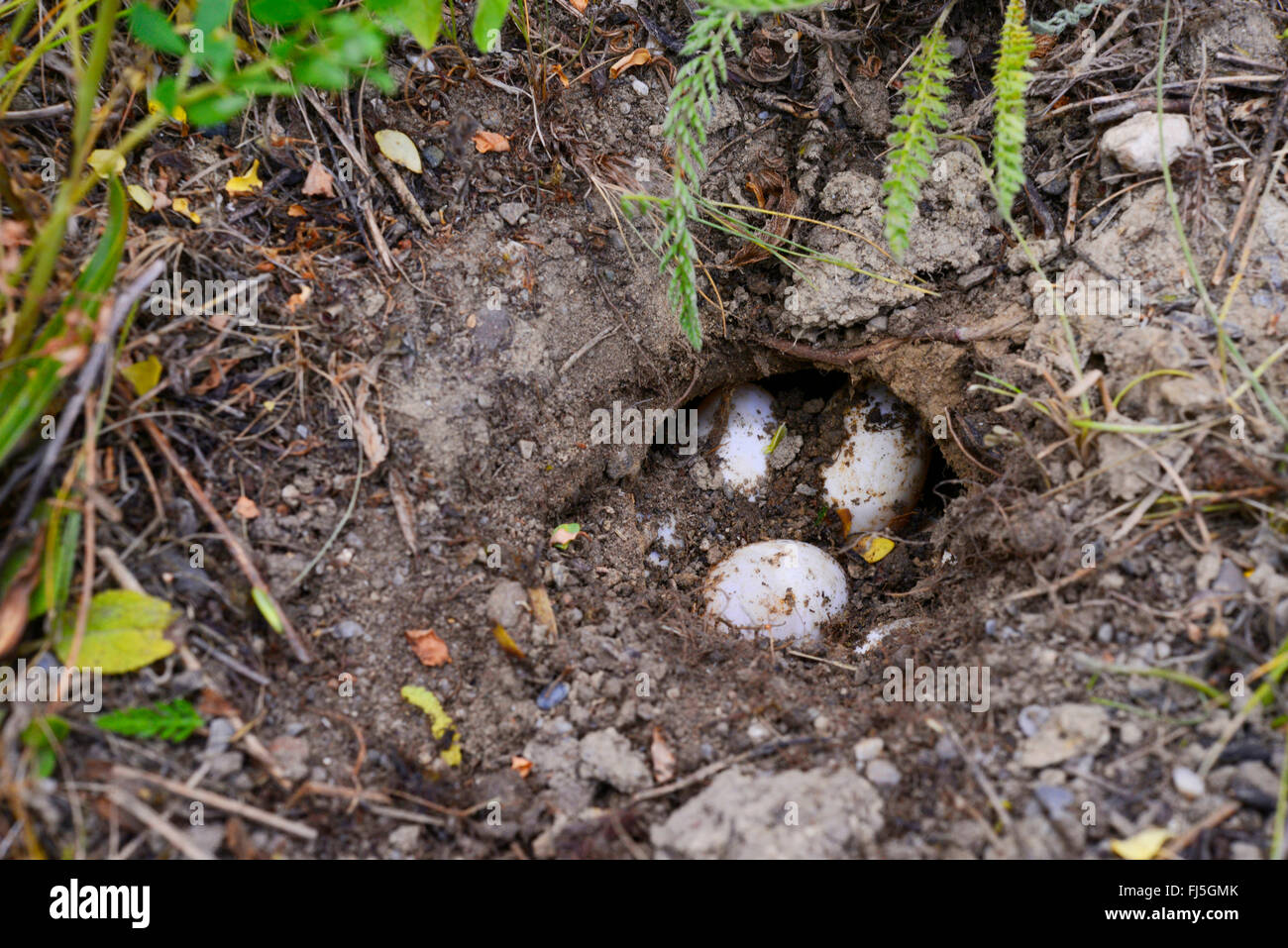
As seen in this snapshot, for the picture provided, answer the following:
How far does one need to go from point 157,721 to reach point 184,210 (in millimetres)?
1321

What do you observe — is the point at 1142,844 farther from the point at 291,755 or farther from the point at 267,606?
the point at 267,606

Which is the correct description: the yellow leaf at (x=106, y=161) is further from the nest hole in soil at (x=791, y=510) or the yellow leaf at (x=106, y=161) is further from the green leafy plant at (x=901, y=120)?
the nest hole in soil at (x=791, y=510)

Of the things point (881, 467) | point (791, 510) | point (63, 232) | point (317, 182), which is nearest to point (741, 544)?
point (791, 510)

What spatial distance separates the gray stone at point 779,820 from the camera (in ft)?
5.42

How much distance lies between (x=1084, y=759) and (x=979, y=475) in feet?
3.14

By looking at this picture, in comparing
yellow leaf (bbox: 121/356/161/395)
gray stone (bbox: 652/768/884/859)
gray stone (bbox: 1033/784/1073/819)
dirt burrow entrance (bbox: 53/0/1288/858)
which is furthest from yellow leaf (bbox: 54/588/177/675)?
gray stone (bbox: 1033/784/1073/819)

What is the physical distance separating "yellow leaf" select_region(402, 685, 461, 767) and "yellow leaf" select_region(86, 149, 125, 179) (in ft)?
4.65

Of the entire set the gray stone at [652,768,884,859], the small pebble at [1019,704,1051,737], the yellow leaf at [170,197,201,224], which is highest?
the yellow leaf at [170,197,201,224]

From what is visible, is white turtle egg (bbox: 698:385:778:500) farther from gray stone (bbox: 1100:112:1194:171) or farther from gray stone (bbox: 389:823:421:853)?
gray stone (bbox: 389:823:421:853)

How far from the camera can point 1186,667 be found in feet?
5.66

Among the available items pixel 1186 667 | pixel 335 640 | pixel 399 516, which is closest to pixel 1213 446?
pixel 1186 667

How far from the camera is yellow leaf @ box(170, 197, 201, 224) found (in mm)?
2100

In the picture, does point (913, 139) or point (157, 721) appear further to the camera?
point (913, 139)

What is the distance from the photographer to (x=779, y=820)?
1.69 meters
